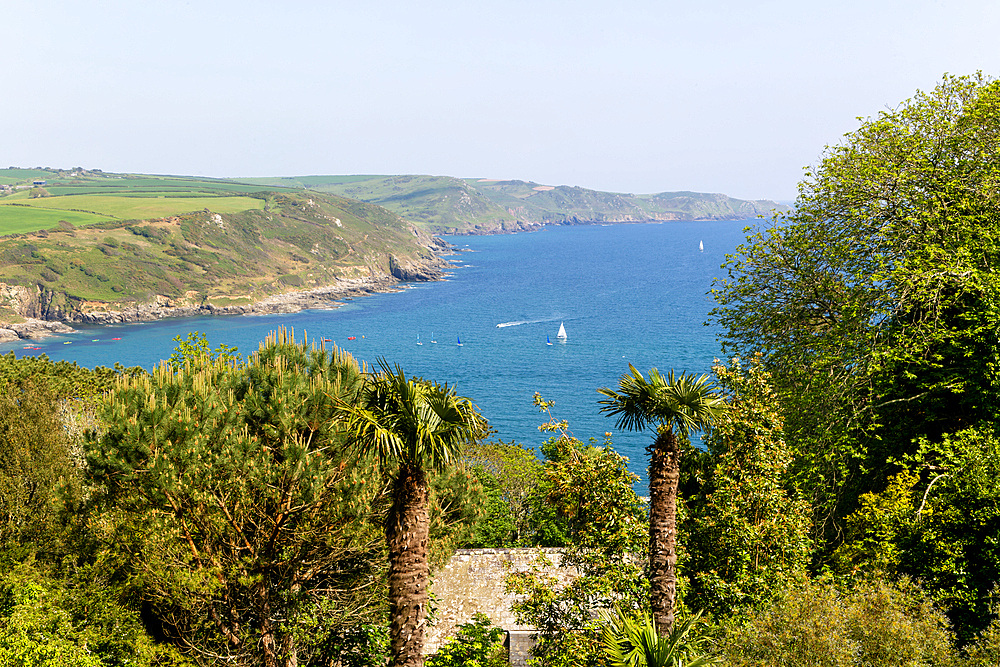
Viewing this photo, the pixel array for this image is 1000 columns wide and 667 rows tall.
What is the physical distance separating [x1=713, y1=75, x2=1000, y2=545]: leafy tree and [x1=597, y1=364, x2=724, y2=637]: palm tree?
25.2 feet

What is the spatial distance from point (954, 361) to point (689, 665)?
15426 millimetres

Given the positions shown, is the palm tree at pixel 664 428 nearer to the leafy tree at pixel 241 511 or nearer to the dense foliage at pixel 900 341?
the dense foliage at pixel 900 341

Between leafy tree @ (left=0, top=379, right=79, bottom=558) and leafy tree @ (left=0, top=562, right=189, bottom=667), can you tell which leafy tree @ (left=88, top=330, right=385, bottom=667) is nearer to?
leafy tree @ (left=0, top=562, right=189, bottom=667)

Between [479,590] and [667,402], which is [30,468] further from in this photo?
[667,402]

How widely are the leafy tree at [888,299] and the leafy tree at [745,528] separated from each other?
17.3ft

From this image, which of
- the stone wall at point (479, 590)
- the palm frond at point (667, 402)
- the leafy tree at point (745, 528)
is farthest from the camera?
the stone wall at point (479, 590)

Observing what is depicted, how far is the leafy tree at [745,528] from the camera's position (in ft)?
48.6

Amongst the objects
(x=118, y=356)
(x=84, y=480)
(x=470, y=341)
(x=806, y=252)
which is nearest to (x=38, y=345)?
(x=118, y=356)

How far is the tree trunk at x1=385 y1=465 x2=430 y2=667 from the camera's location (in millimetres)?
13039

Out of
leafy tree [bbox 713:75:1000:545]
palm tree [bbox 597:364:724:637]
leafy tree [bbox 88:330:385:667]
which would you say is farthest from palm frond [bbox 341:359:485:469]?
leafy tree [bbox 713:75:1000:545]

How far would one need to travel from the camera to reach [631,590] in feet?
47.3

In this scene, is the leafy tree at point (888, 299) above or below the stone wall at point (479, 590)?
above

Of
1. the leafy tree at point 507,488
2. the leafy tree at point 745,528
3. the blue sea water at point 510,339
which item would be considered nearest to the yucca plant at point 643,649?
the leafy tree at point 745,528

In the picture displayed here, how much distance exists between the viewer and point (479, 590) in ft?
90.2
